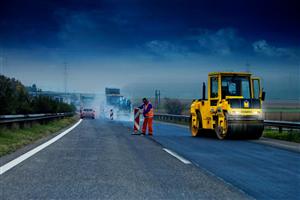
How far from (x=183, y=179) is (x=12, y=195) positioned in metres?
2.82

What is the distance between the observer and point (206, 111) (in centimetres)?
1792

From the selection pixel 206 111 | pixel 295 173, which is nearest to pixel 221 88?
pixel 206 111

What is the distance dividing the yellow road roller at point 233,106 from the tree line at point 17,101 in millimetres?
8356

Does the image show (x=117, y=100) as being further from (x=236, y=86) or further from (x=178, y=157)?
(x=178, y=157)

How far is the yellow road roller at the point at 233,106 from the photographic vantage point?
1644 centimetres

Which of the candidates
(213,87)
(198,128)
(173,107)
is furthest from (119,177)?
(173,107)

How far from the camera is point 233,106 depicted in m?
16.5

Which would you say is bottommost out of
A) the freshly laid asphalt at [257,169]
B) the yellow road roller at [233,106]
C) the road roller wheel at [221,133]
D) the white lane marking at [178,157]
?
the freshly laid asphalt at [257,169]

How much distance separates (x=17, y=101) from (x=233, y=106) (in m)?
10.3

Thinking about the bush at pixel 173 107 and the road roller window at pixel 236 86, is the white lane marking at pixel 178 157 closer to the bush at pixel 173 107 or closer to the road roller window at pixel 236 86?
the road roller window at pixel 236 86

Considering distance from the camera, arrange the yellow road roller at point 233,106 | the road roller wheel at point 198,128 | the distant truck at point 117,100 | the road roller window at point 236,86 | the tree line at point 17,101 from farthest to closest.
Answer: the distant truck at point 117,100, the road roller wheel at point 198,128, the tree line at point 17,101, the road roller window at point 236,86, the yellow road roller at point 233,106

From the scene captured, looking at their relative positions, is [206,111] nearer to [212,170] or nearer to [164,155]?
[164,155]

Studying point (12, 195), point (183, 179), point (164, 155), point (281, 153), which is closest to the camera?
point (12, 195)

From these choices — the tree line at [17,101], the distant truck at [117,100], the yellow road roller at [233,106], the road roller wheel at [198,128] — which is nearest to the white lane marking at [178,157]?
the yellow road roller at [233,106]
